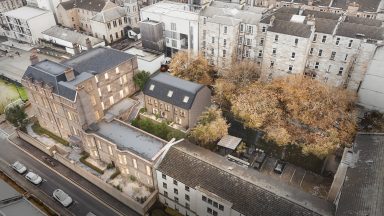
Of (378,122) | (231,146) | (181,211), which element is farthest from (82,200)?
(378,122)

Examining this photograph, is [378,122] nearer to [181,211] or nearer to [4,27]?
[181,211]

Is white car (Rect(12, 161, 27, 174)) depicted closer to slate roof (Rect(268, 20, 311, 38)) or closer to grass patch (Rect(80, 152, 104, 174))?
grass patch (Rect(80, 152, 104, 174))

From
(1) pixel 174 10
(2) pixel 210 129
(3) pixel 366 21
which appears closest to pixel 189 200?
(2) pixel 210 129

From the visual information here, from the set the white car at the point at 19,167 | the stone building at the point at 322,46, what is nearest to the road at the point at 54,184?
the white car at the point at 19,167

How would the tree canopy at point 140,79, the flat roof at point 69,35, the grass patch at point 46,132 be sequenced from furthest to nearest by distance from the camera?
the flat roof at point 69,35 → the tree canopy at point 140,79 → the grass patch at point 46,132

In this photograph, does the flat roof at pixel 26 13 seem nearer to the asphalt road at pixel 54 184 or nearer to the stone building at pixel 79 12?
the stone building at pixel 79 12

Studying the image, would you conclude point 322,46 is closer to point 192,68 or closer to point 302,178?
point 192,68
